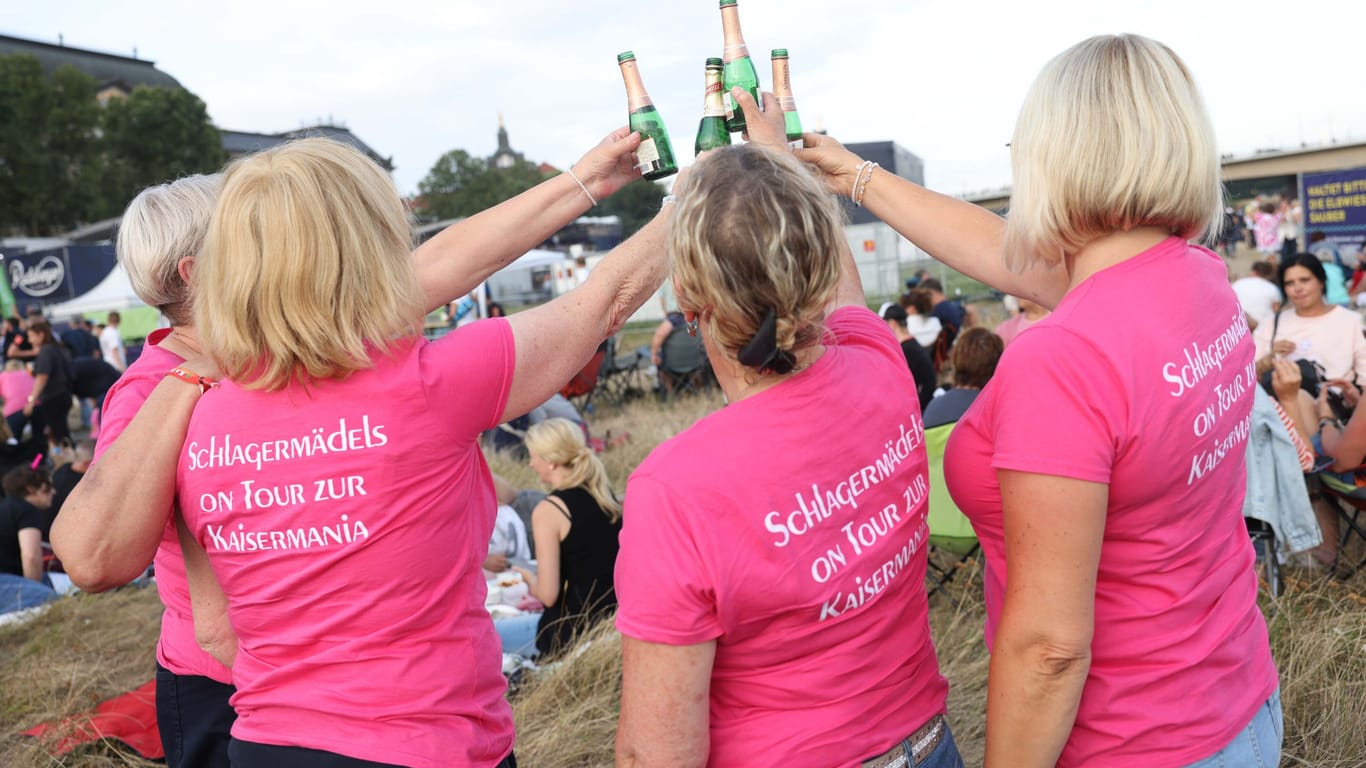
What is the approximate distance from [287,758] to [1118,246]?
58.5 inches

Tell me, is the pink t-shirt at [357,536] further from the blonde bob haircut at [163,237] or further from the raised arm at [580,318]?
the blonde bob haircut at [163,237]

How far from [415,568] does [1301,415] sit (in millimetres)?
4923

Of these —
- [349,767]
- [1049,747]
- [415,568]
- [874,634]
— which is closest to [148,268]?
[415,568]

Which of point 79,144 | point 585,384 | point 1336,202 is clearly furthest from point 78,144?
point 1336,202

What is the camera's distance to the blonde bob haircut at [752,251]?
51.8 inches

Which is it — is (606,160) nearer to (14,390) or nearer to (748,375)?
(748,375)

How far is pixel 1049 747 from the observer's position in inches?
55.2

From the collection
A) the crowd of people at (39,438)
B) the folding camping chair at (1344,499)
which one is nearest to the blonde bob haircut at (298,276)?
the crowd of people at (39,438)

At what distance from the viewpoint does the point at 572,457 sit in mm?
4750

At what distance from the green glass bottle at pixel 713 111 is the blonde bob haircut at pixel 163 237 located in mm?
973

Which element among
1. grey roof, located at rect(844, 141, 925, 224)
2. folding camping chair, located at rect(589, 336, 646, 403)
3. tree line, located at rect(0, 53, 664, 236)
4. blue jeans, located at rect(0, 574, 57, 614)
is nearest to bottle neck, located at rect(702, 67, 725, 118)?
blue jeans, located at rect(0, 574, 57, 614)

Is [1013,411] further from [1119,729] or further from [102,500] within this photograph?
[102,500]

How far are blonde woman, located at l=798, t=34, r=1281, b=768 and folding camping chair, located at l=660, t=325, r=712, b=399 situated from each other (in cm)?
1024

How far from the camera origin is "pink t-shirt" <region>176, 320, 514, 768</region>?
1.52 metres
